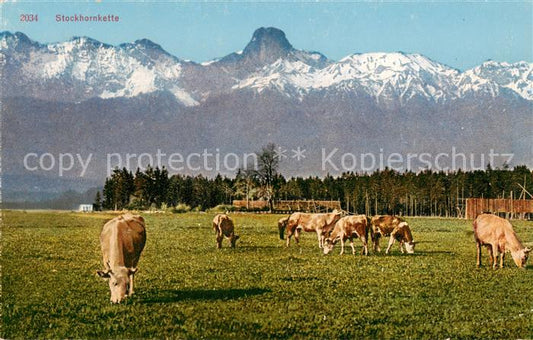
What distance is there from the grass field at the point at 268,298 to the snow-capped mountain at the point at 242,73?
1862 cm

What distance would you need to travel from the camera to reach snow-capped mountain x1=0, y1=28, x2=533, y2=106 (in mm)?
38750

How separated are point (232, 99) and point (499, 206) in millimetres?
32056

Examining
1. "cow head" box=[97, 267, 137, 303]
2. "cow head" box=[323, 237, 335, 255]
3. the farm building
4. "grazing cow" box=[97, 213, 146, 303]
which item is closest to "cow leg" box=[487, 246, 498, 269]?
"cow head" box=[323, 237, 335, 255]

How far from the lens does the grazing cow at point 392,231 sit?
2436 centimetres

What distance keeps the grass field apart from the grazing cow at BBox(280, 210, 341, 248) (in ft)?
14.5

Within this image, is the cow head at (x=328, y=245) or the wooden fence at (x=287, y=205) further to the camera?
the wooden fence at (x=287, y=205)

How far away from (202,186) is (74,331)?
53860 mm

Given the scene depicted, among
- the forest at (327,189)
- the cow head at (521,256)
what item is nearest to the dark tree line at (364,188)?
the forest at (327,189)

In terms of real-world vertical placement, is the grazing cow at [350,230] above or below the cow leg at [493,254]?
above

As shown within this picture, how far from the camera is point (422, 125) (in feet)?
231

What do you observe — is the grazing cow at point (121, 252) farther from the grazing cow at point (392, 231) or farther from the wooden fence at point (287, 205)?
the wooden fence at point (287, 205)

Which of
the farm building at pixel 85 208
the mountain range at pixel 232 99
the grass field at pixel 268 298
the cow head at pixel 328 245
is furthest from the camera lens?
the farm building at pixel 85 208

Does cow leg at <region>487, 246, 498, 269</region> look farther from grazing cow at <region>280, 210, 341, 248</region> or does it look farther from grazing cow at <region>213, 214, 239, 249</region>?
grazing cow at <region>213, 214, 239, 249</region>

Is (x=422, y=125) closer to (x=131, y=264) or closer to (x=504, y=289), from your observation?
(x=504, y=289)
